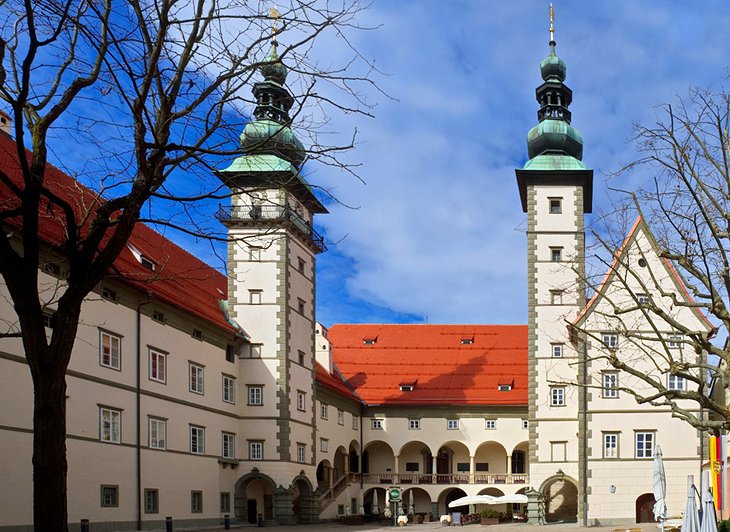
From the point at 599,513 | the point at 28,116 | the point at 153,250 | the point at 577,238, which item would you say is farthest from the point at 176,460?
the point at 28,116

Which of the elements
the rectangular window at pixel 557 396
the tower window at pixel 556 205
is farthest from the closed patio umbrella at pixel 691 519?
the tower window at pixel 556 205

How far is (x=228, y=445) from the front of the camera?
135ft

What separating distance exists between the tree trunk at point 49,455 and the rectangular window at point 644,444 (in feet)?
125

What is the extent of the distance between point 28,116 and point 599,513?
3839 centimetres

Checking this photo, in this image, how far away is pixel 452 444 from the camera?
57.7m

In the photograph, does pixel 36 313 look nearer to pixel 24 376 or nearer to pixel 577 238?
pixel 24 376

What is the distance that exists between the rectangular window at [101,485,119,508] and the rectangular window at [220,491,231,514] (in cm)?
1014

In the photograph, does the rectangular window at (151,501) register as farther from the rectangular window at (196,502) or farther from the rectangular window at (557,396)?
the rectangular window at (557,396)

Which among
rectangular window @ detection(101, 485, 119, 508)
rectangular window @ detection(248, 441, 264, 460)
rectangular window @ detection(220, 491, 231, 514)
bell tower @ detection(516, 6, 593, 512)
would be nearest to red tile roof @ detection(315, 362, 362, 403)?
rectangular window @ detection(248, 441, 264, 460)

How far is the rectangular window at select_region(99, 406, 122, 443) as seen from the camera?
98.9 ft

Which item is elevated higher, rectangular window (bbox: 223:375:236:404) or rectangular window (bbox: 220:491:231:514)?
rectangular window (bbox: 223:375:236:404)

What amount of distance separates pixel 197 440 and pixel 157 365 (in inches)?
196

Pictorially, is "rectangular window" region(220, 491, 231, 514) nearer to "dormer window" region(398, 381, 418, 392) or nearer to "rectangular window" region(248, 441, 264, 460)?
"rectangular window" region(248, 441, 264, 460)

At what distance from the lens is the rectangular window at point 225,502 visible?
1592 inches
